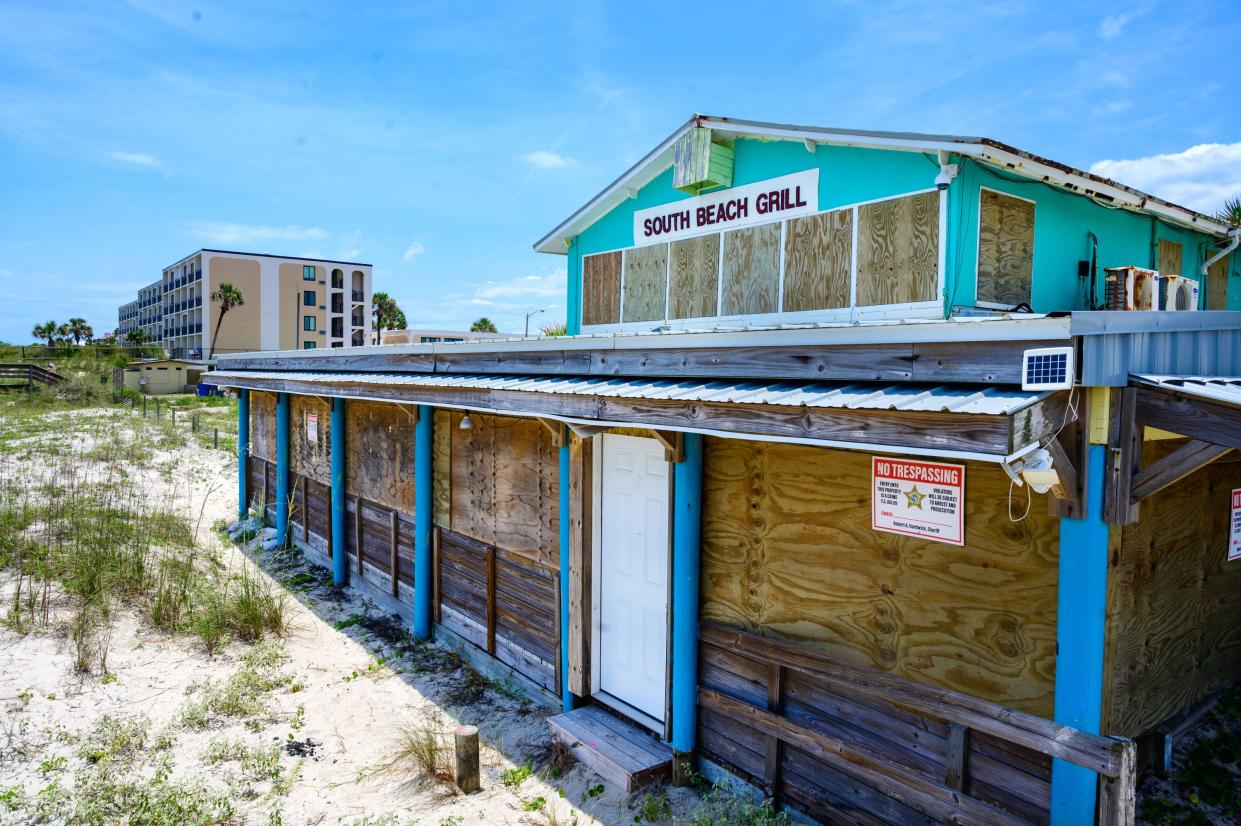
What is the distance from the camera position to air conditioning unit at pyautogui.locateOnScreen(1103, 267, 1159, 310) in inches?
Answer: 333

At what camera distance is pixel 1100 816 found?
3361mm

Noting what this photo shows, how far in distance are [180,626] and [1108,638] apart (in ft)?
29.5

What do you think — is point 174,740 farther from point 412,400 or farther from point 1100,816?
point 1100,816

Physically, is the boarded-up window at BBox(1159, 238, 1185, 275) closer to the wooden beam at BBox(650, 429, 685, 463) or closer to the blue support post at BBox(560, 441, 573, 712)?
the wooden beam at BBox(650, 429, 685, 463)

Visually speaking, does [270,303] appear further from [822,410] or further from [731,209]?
[822,410]

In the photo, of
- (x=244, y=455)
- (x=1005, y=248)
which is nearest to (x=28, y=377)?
(x=244, y=455)

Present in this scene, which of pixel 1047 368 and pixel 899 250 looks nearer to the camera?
pixel 1047 368

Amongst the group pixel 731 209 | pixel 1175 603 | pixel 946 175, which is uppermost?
pixel 731 209

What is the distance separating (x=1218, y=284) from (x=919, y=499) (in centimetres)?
1092

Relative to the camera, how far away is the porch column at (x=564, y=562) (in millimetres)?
6496

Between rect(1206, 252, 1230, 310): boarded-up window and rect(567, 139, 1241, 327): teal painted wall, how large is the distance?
1.10 metres

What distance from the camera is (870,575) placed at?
4395 millimetres

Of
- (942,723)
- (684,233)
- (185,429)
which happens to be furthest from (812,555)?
(185,429)

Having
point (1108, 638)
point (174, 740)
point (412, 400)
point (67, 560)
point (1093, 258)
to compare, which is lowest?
point (174, 740)
